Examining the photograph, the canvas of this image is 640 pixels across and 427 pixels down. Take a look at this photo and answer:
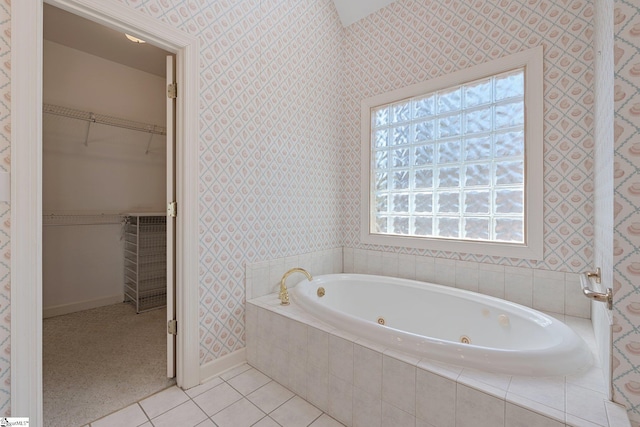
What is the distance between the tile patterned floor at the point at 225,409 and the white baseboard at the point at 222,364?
0.05m

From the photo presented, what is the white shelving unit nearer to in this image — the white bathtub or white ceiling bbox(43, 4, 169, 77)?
white ceiling bbox(43, 4, 169, 77)

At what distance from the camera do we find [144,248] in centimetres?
289

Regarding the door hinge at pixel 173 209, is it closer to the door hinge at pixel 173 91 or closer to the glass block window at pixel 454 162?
the door hinge at pixel 173 91

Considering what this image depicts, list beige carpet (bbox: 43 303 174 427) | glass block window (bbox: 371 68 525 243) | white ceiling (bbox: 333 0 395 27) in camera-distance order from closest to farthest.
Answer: beige carpet (bbox: 43 303 174 427), glass block window (bbox: 371 68 525 243), white ceiling (bbox: 333 0 395 27)

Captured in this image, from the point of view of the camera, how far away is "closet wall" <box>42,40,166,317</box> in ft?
8.66

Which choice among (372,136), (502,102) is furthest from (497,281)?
(372,136)

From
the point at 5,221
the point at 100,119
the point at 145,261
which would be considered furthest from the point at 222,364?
the point at 100,119

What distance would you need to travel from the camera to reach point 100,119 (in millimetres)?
2836

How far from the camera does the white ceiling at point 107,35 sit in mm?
2326

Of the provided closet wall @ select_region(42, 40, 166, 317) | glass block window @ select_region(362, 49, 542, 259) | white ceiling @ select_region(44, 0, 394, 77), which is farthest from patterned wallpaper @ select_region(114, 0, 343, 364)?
closet wall @ select_region(42, 40, 166, 317)

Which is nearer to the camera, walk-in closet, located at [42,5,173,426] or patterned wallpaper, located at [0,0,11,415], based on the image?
patterned wallpaper, located at [0,0,11,415]

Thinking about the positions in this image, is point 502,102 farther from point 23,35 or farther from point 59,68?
point 59,68

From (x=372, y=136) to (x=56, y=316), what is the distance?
3.43 meters

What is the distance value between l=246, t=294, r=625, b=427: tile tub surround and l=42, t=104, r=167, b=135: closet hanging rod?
259 centimetres
